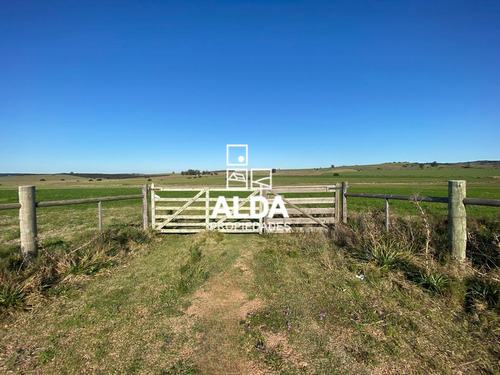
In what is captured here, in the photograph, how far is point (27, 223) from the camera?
489cm

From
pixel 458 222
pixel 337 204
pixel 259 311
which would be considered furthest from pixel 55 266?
pixel 337 204

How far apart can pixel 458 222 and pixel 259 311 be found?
4091 mm

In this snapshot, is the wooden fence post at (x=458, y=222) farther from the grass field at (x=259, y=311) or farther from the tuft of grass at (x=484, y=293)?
the tuft of grass at (x=484, y=293)

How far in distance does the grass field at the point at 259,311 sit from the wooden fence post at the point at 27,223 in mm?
287

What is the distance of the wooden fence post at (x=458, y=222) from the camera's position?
462cm

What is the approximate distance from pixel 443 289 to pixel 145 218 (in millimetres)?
8104

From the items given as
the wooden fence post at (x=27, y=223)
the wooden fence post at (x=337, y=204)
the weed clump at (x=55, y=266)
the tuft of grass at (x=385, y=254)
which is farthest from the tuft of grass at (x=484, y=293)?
the wooden fence post at (x=27, y=223)

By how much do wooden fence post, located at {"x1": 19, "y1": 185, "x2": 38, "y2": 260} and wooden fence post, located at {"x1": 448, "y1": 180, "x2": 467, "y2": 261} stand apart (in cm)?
813

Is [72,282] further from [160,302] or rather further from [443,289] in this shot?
[443,289]

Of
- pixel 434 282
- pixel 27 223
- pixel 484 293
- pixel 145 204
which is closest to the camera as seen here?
pixel 484 293

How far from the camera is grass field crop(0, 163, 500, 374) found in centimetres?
261

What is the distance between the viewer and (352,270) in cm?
486

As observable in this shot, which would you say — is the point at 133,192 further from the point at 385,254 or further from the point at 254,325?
the point at 254,325

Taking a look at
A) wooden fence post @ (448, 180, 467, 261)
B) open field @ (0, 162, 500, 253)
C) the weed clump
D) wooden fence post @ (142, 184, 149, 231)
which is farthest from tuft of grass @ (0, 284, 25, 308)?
wooden fence post @ (448, 180, 467, 261)
